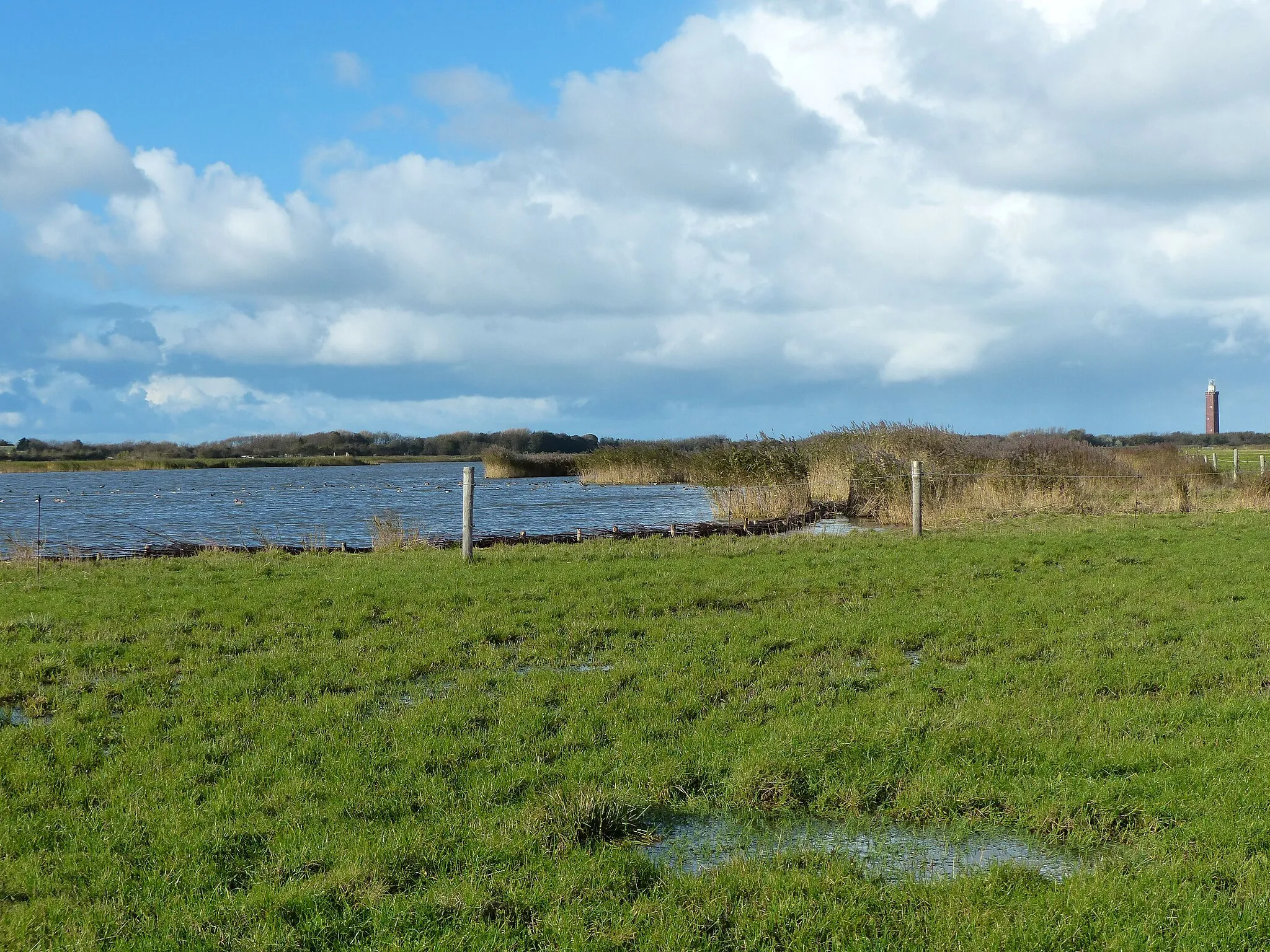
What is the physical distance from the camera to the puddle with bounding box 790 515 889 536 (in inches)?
856

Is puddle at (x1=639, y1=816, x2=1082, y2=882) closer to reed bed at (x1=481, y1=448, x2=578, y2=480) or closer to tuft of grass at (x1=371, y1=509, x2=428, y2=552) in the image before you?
tuft of grass at (x1=371, y1=509, x2=428, y2=552)

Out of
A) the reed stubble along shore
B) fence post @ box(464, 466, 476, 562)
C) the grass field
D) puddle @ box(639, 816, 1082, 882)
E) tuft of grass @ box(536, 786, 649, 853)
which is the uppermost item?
the grass field

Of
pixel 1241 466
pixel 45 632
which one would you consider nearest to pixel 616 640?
pixel 45 632

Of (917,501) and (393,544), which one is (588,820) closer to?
(393,544)

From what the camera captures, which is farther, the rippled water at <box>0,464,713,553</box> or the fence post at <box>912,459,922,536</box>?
the rippled water at <box>0,464,713,553</box>

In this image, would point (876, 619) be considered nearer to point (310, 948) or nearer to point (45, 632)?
point (310, 948)

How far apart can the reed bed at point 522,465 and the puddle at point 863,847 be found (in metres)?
65.3

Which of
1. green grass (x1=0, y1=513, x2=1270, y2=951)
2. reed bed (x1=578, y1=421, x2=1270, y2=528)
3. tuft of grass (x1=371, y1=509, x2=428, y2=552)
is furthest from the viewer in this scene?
reed bed (x1=578, y1=421, x2=1270, y2=528)

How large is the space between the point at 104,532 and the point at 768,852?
1051 inches

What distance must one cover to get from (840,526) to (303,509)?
73.1 feet

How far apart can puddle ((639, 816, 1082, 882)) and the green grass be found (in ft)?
0.45

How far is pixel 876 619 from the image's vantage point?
31.9 ft

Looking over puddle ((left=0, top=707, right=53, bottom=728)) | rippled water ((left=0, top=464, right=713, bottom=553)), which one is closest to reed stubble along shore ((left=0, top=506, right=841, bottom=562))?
rippled water ((left=0, top=464, right=713, bottom=553))

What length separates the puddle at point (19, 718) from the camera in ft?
21.6
